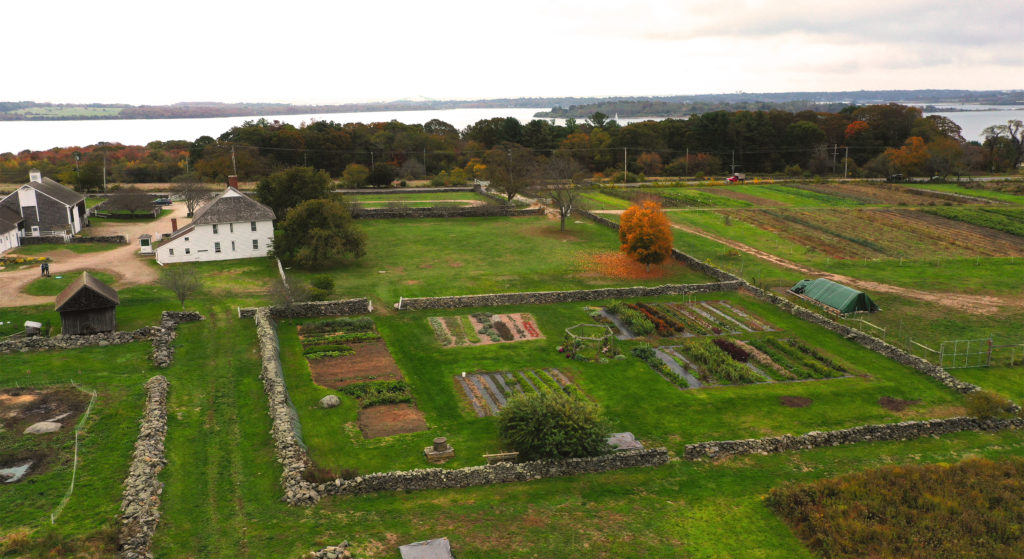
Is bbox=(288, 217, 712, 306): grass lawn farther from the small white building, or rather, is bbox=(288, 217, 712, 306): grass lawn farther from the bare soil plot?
the bare soil plot

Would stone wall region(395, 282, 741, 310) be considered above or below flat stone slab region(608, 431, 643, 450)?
above

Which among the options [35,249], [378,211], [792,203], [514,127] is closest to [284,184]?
[378,211]

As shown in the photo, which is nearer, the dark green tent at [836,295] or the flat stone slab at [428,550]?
the flat stone slab at [428,550]

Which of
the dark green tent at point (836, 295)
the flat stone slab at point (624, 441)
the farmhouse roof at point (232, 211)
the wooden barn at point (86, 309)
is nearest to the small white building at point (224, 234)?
the farmhouse roof at point (232, 211)

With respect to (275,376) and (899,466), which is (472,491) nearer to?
(275,376)

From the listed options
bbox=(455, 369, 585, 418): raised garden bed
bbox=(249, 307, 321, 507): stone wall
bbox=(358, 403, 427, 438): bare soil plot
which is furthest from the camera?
Result: bbox=(455, 369, 585, 418): raised garden bed

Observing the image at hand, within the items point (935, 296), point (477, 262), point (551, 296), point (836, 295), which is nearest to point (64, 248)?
point (477, 262)

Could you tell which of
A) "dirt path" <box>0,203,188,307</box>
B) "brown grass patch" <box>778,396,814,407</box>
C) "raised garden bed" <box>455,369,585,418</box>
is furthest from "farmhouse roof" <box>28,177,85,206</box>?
"brown grass patch" <box>778,396,814,407</box>

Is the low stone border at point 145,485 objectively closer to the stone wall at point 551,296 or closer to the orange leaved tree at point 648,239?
the stone wall at point 551,296

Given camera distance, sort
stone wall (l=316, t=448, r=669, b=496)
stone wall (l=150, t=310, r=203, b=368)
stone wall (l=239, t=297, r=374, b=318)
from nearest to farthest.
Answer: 1. stone wall (l=316, t=448, r=669, b=496)
2. stone wall (l=150, t=310, r=203, b=368)
3. stone wall (l=239, t=297, r=374, b=318)
